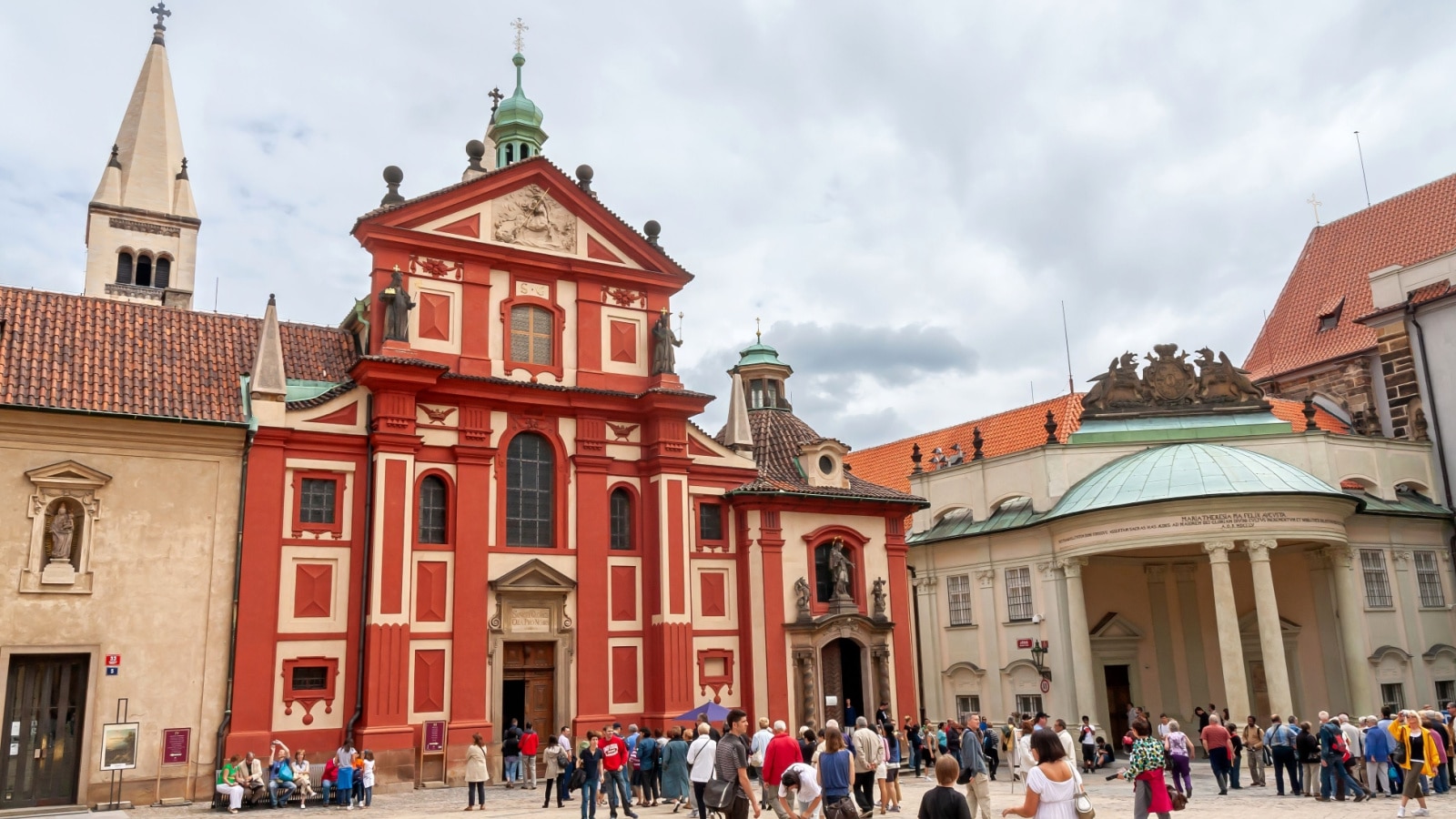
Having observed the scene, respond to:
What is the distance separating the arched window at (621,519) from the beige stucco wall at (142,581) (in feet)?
30.0

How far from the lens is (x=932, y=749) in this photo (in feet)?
90.9

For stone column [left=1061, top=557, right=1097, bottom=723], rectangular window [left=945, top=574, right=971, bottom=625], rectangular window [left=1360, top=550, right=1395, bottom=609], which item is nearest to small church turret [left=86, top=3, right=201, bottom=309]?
rectangular window [left=945, top=574, right=971, bottom=625]

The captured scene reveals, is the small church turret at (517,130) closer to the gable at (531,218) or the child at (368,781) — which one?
the gable at (531,218)

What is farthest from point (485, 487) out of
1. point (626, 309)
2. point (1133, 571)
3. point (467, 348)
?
point (1133, 571)

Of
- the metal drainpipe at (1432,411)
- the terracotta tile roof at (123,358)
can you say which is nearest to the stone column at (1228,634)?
the metal drainpipe at (1432,411)

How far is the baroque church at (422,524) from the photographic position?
2244 cm

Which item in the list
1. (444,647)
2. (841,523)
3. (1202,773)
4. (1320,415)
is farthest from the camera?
(1320,415)

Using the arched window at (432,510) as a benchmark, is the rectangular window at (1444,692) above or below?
below

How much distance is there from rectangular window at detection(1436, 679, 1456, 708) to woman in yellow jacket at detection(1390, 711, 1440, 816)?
60.2 ft

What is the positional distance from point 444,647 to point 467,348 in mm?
7335

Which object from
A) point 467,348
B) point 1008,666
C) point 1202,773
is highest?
point 467,348

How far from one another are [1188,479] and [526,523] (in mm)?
18105

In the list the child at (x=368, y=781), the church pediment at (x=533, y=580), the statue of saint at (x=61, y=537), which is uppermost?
the statue of saint at (x=61, y=537)

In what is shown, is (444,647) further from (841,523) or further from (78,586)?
(841,523)
